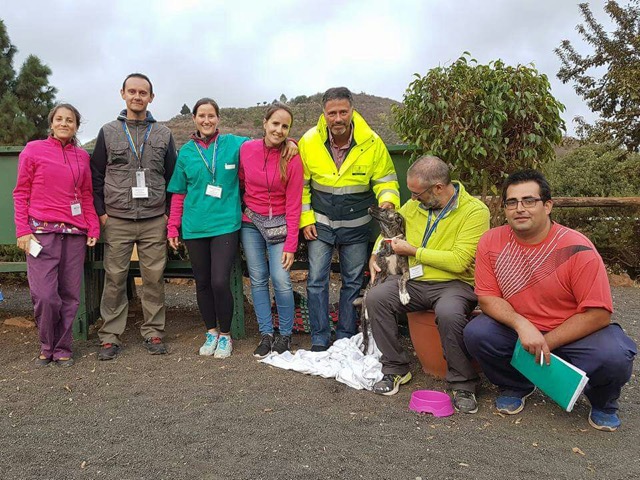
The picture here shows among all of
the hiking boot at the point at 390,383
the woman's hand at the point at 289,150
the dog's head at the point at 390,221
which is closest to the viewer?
the hiking boot at the point at 390,383

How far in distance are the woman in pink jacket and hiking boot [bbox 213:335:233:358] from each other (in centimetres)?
115

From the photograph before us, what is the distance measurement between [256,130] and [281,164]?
33.0 metres

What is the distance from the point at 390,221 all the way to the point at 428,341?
2.95ft

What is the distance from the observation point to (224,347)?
4637mm

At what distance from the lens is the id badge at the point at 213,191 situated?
4504 mm

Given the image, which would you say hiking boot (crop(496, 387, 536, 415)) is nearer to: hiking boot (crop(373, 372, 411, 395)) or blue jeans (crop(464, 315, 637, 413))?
blue jeans (crop(464, 315, 637, 413))

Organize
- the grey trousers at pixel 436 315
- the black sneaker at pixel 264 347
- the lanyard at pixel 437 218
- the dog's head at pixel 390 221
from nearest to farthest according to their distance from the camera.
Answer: the grey trousers at pixel 436 315 < the lanyard at pixel 437 218 < the dog's head at pixel 390 221 < the black sneaker at pixel 264 347

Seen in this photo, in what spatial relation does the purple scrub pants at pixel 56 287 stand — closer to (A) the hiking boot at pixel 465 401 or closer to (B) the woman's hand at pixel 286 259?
(B) the woman's hand at pixel 286 259

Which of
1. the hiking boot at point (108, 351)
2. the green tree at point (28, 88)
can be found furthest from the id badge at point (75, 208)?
the green tree at point (28, 88)

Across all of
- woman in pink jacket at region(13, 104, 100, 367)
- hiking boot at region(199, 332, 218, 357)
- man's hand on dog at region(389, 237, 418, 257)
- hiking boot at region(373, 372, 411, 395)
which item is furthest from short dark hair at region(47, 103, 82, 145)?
hiking boot at region(373, 372, 411, 395)

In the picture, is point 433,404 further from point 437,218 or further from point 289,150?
point 289,150

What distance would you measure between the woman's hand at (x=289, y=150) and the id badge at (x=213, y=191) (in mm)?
582

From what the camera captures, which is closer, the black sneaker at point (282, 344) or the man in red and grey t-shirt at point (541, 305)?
the man in red and grey t-shirt at point (541, 305)

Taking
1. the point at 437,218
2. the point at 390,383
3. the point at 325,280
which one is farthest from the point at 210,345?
the point at 437,218
